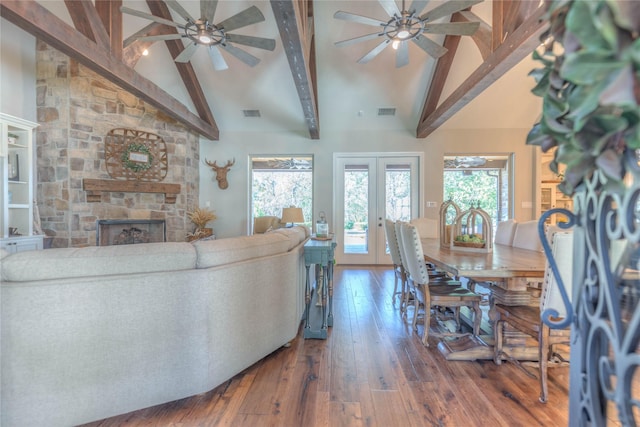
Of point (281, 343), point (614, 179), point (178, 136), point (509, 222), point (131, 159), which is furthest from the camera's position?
point (178, 136)

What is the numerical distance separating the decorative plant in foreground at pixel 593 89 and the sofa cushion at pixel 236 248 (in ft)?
5.22

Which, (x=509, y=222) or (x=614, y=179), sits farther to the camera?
(x=509, y=222)

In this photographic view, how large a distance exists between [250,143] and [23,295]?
5.01 metres

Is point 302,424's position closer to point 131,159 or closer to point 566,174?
point 566,174

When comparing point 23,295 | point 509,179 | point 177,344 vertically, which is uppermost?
point 509,179

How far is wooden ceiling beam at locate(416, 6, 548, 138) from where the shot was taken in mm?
2402

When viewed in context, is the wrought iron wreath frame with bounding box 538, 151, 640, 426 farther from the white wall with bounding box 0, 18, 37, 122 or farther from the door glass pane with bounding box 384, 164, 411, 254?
the white wall with bounding box 0, 18, 37, 122

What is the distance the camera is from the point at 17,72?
4.02m

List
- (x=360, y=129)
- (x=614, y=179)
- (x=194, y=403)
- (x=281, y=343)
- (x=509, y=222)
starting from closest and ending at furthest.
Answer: (x=614, y=179) → (x=194, y=403) → (x=281, y=343) → (x=509, y=222) → (x=360, y=129)

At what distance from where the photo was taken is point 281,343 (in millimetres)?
2195

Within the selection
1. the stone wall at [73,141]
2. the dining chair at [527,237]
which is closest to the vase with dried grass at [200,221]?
the stone wall at [73,141]

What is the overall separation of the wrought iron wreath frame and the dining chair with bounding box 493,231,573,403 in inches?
37.2

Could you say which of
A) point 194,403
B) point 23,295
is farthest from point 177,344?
point 23,295

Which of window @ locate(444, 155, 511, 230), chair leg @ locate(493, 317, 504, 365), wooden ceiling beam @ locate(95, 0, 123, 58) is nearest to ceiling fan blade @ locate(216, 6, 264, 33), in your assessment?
wooden ceiling beam @ locate(95, 0, 123, 58)
